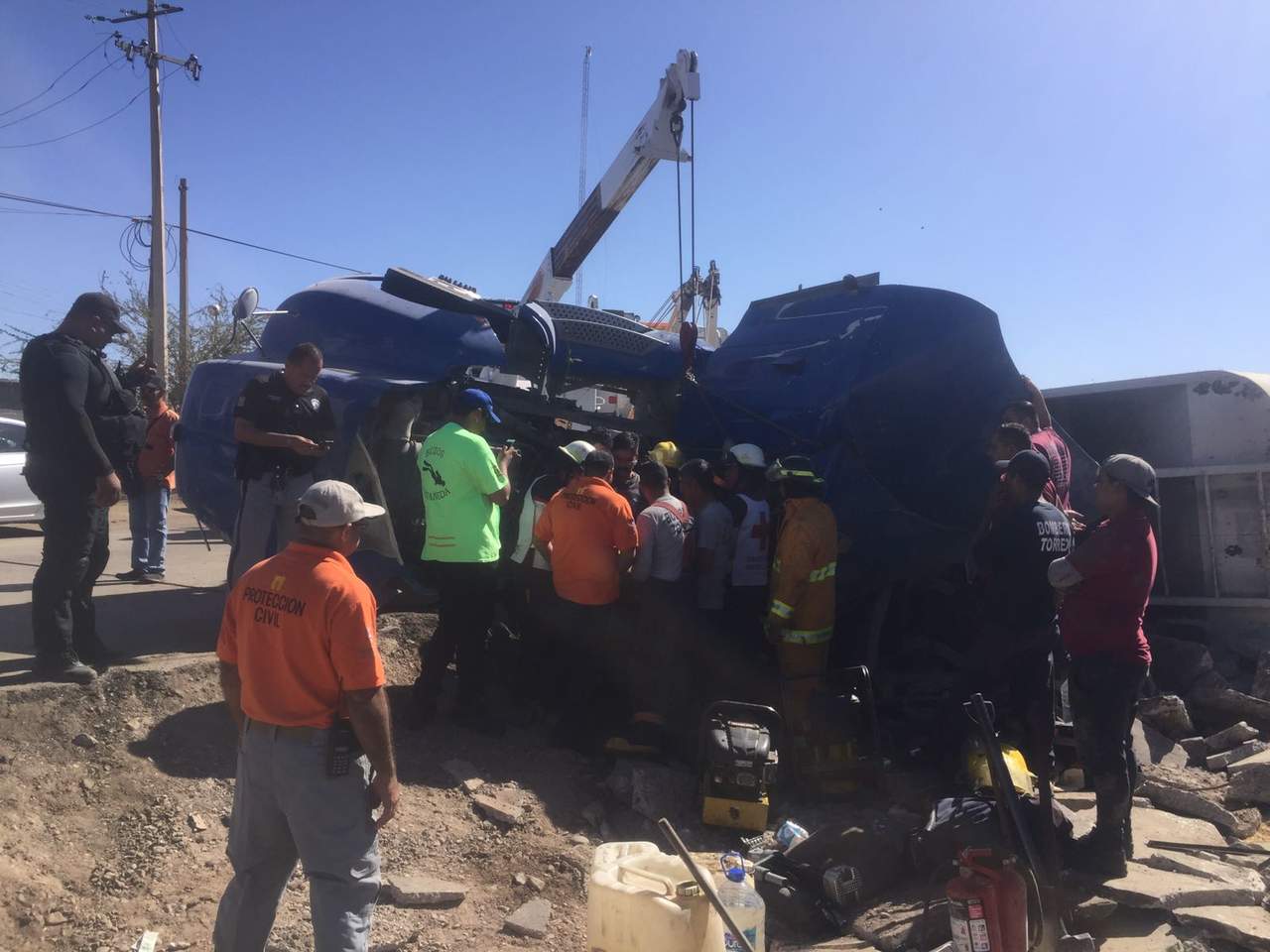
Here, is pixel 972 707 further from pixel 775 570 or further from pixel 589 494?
pixel 589 494

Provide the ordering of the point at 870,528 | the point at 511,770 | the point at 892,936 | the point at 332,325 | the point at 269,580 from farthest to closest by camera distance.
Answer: the point at 332,325
the point at 870,528
the point at 511,770
the point at 892,936
the point at 269,580

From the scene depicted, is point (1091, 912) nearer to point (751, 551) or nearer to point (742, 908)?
point (742, 908)

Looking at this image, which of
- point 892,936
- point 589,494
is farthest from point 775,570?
point 892,936

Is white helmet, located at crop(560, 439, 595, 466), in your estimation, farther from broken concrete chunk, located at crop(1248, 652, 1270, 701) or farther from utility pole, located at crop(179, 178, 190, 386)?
utility pole, located at crop(179, 178, 190, 386)

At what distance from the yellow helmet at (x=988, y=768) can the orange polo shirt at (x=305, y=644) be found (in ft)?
10.6

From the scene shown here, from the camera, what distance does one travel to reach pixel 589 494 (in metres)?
5.50

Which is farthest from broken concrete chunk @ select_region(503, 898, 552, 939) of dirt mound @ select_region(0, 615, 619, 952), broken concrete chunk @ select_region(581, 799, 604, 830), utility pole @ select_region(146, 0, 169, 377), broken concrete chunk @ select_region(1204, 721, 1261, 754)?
utility pole @ select_region(146, 0, 169, 377)

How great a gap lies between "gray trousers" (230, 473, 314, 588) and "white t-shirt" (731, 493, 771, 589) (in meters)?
2.49

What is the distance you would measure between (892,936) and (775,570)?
2083mm

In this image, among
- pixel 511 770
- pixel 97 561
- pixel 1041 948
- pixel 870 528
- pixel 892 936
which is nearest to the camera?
pixel 1041 948

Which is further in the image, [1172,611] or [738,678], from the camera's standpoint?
[1172,611]

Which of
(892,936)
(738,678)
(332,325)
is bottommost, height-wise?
(892,936)

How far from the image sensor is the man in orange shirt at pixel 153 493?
7.85 metres

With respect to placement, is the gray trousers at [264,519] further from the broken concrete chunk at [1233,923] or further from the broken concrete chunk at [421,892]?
the broken concrete chunk at [1233,923]
